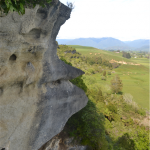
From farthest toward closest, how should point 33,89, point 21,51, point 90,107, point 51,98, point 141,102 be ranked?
point 141,102, point 90,107, point 51,98, point 33,89, point 21,51

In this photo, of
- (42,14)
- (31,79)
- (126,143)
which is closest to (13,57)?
(31,79)

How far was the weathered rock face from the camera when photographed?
Answer: 7.55m

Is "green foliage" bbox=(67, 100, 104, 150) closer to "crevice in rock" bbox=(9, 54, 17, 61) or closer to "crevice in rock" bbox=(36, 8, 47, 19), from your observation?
"crevice in rock" bbox=(9, 54, 17, 61)

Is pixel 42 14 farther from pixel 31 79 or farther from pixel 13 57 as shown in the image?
pixel 31 79

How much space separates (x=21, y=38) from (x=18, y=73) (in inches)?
97.0

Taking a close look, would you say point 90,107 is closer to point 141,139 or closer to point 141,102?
point 141,139

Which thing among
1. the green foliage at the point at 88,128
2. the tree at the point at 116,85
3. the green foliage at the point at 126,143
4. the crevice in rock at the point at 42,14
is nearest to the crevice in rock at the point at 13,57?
the crevice in rock at the point at 42,14

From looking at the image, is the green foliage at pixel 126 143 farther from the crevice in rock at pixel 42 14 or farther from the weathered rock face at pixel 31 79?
the crevice in rock at pixel 42 14

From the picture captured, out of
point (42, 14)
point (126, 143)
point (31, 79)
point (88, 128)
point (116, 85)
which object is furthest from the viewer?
point (116, 85)

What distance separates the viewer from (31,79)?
30.8 ft

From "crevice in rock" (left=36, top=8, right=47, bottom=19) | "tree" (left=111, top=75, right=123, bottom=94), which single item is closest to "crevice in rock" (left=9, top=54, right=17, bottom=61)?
"crevice in rock" (left=36, top=8, right=47, bottom=19)

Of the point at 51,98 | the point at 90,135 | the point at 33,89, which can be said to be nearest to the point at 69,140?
the point at 90,135

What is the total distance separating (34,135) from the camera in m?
10.5

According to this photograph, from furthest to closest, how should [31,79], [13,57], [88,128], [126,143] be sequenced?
[126,143] → [88,128] → [31,79] → [13,57]
